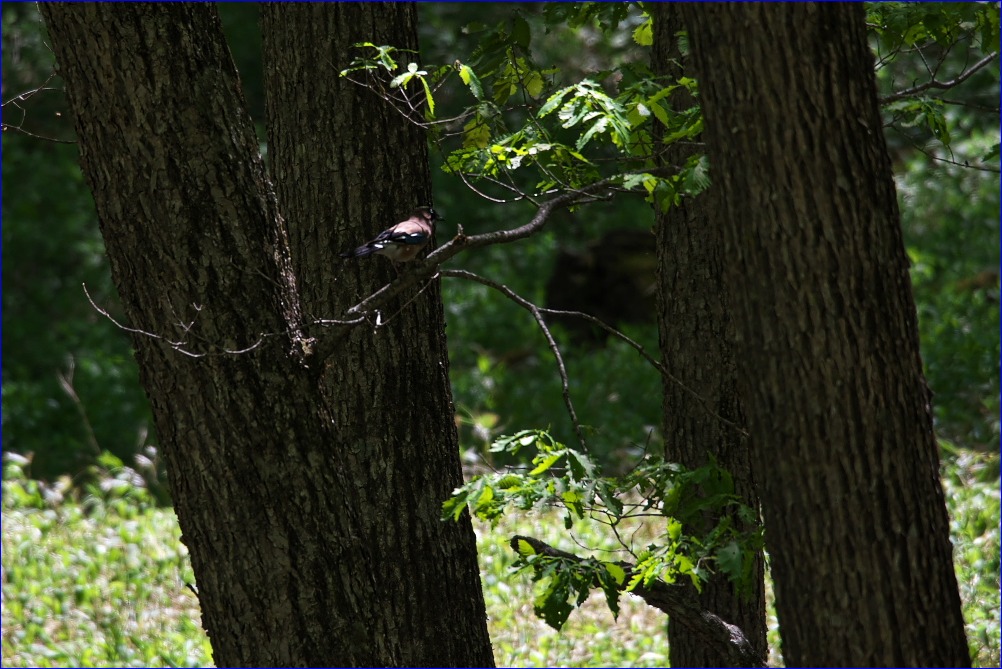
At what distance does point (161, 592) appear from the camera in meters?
6.29

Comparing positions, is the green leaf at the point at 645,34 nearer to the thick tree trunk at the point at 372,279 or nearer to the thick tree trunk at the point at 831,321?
the thick tree trunk at the point at 372,279

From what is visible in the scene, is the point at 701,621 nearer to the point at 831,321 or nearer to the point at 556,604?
the point at 556,604

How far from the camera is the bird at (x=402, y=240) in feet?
11.3

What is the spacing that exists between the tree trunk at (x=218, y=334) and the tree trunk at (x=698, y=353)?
1.49 m

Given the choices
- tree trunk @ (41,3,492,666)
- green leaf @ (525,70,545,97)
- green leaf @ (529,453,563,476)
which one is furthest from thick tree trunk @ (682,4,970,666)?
tree trunk @ (41,3,492,666)

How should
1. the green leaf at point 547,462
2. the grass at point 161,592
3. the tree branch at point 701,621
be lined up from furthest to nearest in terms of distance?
the grass at point 161,592 < the tree branch at point 701,621 < the green leaf at point 547,462

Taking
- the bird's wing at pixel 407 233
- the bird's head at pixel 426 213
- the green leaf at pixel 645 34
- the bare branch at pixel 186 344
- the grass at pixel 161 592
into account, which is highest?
the green leaf at pixel 645 34

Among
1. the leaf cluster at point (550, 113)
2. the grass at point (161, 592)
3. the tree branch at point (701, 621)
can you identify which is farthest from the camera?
the grass at point (161, 592)

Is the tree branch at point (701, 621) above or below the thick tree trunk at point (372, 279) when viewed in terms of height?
below

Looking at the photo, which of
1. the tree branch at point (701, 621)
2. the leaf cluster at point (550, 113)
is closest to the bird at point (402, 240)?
the leaf cluster at point (550, 113)

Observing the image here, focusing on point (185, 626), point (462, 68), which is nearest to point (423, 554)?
point (462, 68)

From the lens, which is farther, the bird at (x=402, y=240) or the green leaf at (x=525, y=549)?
the bird at (x=402, y=240)

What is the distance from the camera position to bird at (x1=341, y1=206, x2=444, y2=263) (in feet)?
11.3

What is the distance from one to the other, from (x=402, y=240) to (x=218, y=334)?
846 millimetres
